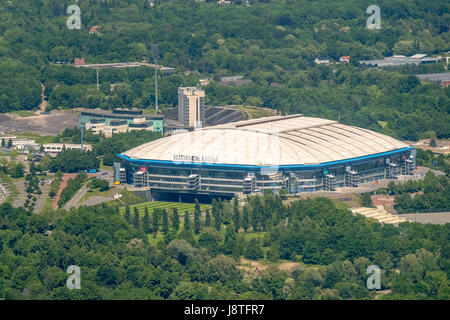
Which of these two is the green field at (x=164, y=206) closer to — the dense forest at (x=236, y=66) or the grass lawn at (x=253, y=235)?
the grass lawn at (x=253, y=235)

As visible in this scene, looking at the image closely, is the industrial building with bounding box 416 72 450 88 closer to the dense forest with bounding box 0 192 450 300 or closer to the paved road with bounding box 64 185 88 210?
the paved road with bounding box 64 185 88 210

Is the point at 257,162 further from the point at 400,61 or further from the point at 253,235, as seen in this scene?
the point at 400,61

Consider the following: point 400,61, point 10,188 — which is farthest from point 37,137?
point 400,61

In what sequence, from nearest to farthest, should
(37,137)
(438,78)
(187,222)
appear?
(187,222)
(37,137)
(438,78)

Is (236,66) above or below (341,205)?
above

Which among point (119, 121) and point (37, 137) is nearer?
point (37, 137)

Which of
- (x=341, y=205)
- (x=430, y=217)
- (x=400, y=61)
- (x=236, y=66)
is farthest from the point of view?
(x=400, y=61)

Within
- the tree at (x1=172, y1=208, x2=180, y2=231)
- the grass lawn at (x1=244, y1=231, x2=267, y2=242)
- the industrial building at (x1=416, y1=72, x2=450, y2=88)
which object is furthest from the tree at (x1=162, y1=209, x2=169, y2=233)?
→ the industrial building at (x1=416, y1=72, x2=450, y2=88)
